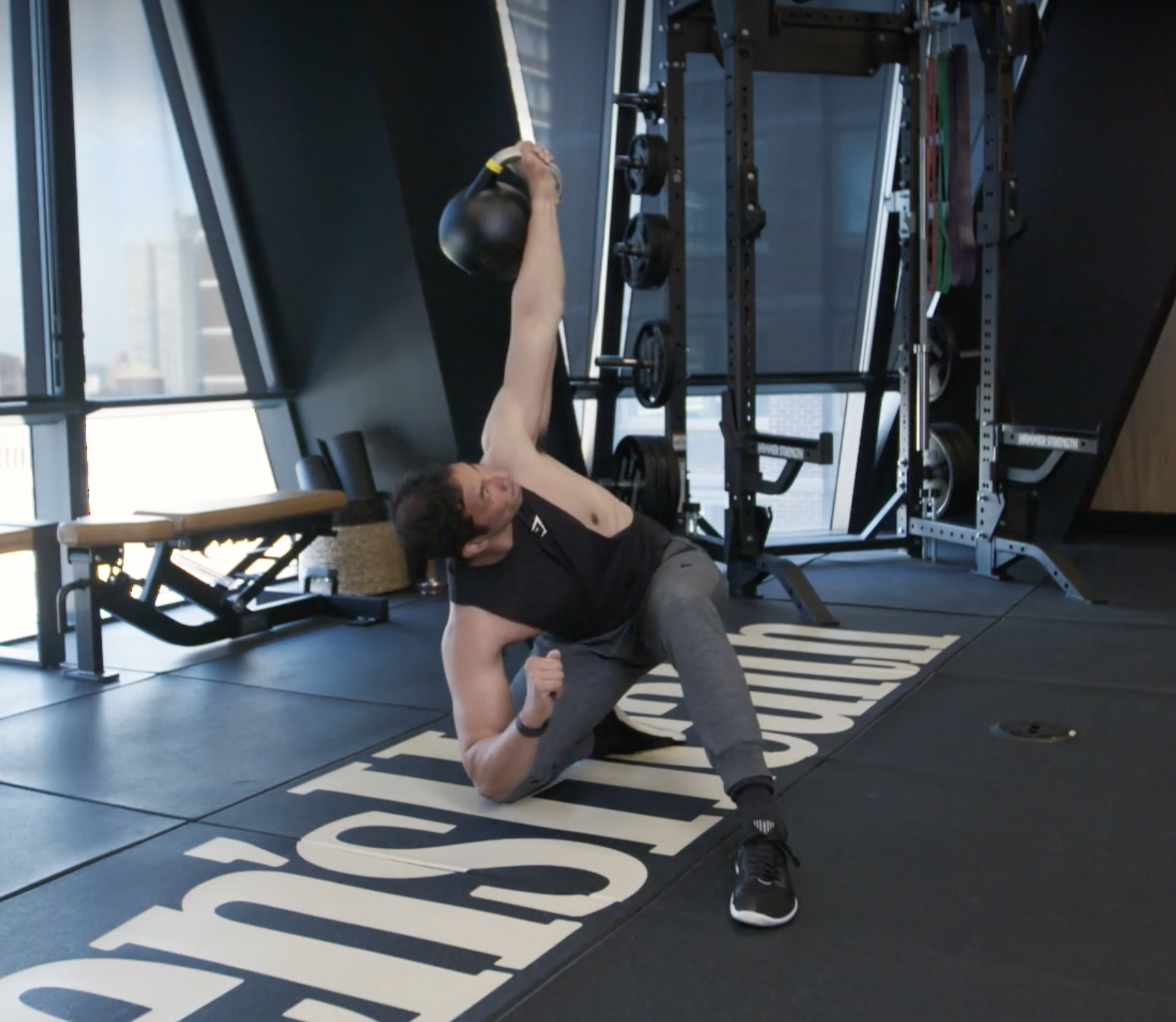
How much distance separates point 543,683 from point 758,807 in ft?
1.40

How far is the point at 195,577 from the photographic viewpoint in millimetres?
3963

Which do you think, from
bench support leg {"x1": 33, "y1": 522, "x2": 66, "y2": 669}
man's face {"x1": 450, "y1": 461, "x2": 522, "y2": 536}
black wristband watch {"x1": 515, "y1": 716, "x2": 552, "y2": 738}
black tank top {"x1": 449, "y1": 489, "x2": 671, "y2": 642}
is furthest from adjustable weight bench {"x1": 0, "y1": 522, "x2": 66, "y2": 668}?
black wristband watch {"x1": 515, "y1": 716, "x2": 552, "y2": 738}

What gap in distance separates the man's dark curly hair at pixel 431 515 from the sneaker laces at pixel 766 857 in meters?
0.70

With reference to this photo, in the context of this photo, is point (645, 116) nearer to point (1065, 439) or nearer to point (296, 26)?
point (296, 26)

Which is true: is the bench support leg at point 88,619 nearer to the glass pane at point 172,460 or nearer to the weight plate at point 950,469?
the glass pane at point 172,460

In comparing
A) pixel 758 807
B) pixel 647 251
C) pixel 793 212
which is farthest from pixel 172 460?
pixel 758 807

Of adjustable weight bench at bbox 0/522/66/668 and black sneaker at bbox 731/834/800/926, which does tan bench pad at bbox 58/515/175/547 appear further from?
black sneaker at bbox 731/834/800/926

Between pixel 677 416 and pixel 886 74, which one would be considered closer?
pixel 677 416

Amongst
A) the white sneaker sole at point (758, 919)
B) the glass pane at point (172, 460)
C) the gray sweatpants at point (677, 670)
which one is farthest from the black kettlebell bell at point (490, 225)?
the glass pane at point (172, 460)

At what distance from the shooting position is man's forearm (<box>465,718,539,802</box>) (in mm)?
2114

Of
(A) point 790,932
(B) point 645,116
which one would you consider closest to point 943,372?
(B) point 645,116

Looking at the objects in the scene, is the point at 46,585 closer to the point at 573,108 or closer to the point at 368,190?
the point at 368,190

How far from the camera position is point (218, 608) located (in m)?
3.99

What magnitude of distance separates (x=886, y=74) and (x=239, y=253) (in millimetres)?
3063
